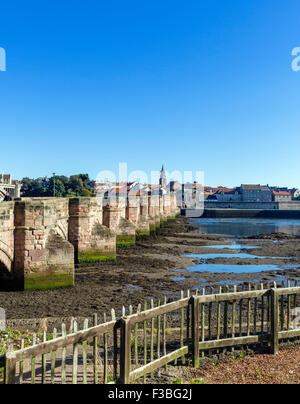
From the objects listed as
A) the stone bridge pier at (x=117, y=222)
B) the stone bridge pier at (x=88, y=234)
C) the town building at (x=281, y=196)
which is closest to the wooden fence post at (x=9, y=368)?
the stone bridge pier at (x=88, y=234)

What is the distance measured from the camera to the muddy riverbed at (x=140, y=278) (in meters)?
13.4

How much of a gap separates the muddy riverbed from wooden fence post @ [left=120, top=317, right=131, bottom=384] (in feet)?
22.9

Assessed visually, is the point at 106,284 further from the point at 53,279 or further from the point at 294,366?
the point at 294,366

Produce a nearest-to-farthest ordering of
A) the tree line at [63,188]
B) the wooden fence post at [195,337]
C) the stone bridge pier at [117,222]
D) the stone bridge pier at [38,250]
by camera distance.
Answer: the wooden fence post at [195,337] < the stone bridge pier at [38,250] < the stone bridge pier at [117,222] < the tree line at [63,188]

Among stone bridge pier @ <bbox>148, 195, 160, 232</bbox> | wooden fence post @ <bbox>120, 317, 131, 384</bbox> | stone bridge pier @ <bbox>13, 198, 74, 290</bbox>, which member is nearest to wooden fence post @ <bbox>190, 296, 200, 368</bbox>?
wooden fence post @ <bbox>120, 317, 131, 384</bbox>

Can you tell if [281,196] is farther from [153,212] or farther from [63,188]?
[153,212]

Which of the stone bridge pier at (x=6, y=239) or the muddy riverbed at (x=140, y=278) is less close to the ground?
the stone bridge pier at (x=6, y=239)

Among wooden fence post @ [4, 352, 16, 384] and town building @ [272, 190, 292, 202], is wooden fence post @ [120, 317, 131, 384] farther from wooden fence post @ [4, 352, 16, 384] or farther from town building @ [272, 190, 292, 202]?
town building @ [272, 190, 292, 202]

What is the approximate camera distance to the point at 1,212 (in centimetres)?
1478

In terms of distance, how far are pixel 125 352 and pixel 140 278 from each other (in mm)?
13352

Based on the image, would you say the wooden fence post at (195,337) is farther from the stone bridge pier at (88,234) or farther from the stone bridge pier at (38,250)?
the stone bridge pier at (88,234)

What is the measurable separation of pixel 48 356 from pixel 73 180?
89.5 m

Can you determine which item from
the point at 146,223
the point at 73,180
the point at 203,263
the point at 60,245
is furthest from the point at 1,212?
the point at 73,180

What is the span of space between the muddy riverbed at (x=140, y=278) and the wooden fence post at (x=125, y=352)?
22.9 feet
